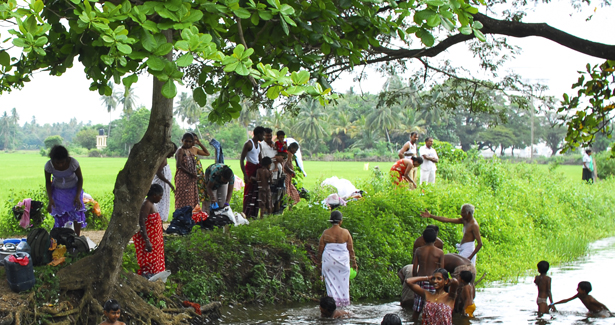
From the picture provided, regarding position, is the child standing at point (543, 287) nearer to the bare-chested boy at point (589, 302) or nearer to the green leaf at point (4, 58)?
the bare-chested boy at point (589, 302)

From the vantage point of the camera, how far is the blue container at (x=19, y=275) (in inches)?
234

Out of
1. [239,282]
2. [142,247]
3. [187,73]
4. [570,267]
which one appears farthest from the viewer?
[570,267]

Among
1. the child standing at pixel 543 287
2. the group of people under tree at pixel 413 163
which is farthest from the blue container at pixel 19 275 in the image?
the group of people under tree at pixel 413 163

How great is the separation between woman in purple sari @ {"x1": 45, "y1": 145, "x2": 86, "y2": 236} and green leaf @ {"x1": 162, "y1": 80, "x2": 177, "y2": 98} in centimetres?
438

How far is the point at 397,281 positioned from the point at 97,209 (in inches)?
232

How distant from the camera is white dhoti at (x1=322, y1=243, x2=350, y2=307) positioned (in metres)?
7.65

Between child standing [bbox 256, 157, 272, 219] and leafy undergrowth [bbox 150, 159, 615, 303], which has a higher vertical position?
child standing [bbox 256, 157, 272, 219]

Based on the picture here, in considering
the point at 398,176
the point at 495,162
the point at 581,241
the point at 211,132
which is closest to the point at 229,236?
the point at 398,176

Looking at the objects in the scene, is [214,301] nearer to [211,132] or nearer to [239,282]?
[239,282]

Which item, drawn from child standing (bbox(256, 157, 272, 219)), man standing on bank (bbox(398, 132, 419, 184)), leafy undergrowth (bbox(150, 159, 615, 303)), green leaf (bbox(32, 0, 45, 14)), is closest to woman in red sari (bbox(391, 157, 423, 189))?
leafy undergrowth (bbox(150, 159, 615, 303))

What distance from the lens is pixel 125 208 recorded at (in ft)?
21.4

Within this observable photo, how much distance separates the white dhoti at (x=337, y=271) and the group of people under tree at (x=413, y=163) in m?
5.93

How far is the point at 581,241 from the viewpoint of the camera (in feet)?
45.6

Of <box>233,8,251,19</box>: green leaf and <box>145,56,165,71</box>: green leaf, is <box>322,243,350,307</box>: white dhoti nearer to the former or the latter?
<box>233,8,251,19</box>: green leaf
